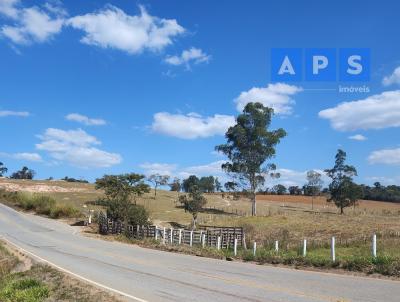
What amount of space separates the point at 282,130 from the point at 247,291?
6593cm

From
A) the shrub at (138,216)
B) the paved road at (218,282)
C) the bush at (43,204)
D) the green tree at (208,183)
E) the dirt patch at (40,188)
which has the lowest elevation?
the paved road at (218,282)

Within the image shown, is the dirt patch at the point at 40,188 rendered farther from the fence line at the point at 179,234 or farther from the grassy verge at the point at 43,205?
the fence line at the point at 179,234

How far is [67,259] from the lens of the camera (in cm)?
2377

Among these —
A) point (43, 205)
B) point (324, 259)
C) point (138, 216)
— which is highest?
point (43, 205)

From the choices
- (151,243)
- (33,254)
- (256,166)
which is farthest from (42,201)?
(33,254)

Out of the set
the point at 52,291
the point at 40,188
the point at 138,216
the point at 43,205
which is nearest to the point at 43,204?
the point at 43,205

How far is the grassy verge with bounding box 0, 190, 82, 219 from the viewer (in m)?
67.1

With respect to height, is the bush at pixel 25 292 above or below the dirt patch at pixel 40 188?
below

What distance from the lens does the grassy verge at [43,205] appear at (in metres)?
67.1

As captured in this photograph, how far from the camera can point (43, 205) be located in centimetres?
7381

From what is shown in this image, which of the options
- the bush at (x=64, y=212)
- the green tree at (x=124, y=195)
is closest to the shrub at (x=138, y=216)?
the green tree at (x=124, y=195)

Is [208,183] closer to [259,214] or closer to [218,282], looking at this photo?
[259,214]

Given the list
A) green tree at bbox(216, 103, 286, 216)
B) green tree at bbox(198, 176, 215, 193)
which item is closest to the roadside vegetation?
green tree at bbox(216, 103, 286, 216)

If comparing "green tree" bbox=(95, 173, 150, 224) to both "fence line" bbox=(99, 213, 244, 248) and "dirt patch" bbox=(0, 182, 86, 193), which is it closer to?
"fence line" bbox=(99, 213, 244, 248)
